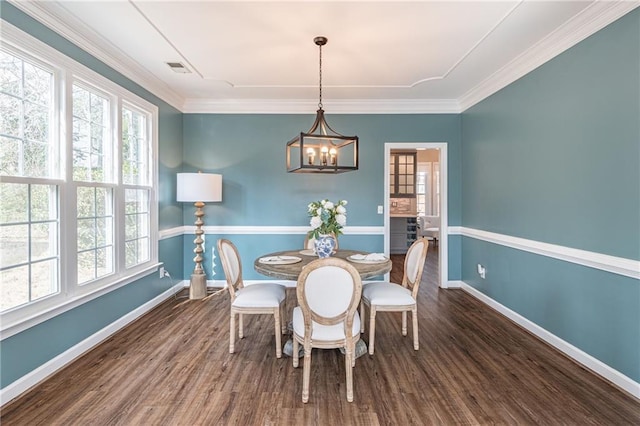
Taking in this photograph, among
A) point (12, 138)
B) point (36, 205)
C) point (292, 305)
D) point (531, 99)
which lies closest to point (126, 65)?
point (12, 138)

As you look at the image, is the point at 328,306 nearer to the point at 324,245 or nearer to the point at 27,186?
the point at 324,245

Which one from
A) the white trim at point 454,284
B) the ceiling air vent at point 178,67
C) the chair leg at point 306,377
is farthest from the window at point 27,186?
the white trim at point 454,284

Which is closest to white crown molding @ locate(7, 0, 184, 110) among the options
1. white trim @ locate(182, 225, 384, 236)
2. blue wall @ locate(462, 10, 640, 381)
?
white trim @ locate(182, 225, 384, 236)

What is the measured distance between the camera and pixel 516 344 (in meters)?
2.90

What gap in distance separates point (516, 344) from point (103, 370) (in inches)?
135

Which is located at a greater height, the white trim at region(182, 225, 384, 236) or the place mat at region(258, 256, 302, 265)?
the white trim at region(182, 225, 384, 236)

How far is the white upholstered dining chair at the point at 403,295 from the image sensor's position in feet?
8.86

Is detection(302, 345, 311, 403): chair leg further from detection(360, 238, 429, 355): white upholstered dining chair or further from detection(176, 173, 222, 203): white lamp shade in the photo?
detection(176, 173, 222, 203): white lamp shade

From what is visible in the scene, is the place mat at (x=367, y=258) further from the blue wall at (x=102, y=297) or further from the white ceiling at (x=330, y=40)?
the blue wall at (x=102, y=297)

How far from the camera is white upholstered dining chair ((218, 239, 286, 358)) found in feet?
8.68

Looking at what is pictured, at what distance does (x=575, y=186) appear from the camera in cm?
263

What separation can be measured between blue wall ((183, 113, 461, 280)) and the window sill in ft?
6.06

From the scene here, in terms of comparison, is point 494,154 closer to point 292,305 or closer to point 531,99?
point 531,99

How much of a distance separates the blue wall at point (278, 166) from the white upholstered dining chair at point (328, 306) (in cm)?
273
